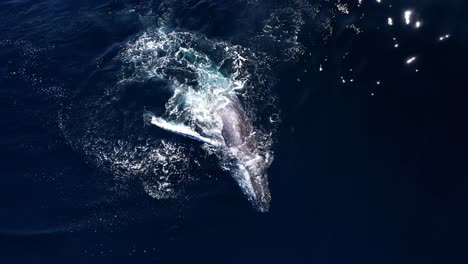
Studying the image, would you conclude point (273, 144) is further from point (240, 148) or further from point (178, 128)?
point (178, 128)

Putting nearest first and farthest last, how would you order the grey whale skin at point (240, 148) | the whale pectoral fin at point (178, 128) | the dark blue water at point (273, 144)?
the dark blue water at point (273, 144)
the grey whale skin at point (240, 148)
the whale pectoral fin at point (178, 128)

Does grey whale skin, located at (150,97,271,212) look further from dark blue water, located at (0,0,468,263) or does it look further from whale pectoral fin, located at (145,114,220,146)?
dark blue water, located at (0,0,468,263)

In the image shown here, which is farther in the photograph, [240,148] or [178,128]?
[178,128]

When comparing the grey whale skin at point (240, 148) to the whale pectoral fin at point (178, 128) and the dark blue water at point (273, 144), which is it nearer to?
the whale pectoral fin at point (178, 128)

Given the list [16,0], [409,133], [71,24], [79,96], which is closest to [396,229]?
[409,133]

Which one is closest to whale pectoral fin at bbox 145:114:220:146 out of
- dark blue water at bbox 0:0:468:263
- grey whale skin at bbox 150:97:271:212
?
grey whale skin at bbox 150:97:271:212

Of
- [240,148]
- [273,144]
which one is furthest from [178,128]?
[273,144]

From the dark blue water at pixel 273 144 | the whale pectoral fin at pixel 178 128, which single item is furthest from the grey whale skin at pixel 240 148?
the dark blue water at pixel 273 144
